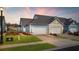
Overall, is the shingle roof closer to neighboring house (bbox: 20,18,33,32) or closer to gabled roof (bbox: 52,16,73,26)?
gabled roof (bbox: 52,16,73,26)

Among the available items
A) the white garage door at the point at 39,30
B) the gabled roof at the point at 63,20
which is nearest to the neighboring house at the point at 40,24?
the white garage door at the point at 39,30

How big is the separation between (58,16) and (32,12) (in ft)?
1.29

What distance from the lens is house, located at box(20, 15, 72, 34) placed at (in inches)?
98.4

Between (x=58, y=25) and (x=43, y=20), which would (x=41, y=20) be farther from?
(x=58, y=25)

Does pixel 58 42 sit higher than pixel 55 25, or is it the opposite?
pixel 55 25

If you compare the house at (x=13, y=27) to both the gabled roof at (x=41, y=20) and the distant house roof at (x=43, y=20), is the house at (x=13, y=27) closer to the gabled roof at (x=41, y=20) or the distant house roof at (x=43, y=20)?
the distant house roof at (x=43, y=20)

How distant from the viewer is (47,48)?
2484mm

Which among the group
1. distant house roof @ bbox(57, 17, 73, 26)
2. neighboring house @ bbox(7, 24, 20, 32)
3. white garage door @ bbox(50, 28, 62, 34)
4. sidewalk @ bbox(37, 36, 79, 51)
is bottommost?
sidewalk @ bbox(37, 36, 79, 51)

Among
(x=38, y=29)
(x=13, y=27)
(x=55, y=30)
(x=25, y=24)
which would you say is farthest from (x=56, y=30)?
(x=13, y=27)

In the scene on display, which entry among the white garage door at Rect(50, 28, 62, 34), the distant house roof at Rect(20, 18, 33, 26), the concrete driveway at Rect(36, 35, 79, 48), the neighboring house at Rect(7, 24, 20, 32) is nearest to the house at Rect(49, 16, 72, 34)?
the white garage door at Rect(50, 28, 62, 34)

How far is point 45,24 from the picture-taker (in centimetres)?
253

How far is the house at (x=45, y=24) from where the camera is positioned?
2.50 metres
